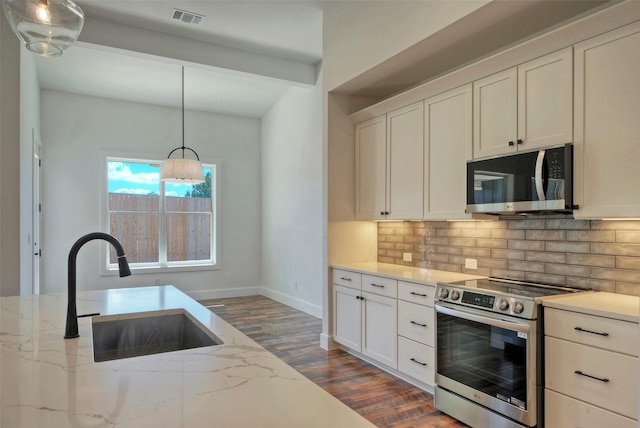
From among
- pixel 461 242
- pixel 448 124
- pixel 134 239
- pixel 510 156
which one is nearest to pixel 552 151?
pixel 510 156

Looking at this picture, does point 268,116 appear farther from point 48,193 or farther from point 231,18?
point 48,193

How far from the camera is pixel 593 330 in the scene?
204 cm

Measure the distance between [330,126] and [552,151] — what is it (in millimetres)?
2243

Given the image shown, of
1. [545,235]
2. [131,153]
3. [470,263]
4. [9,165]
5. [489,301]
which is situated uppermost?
[131,153]

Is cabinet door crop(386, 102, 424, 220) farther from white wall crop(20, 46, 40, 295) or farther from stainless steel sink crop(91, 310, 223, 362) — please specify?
white wall crop(20, 46, 40, 295)

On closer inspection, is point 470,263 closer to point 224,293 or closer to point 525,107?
point 525,107

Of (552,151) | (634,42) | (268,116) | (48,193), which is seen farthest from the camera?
(268,116)

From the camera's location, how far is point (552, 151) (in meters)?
2.42

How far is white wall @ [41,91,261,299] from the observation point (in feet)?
19.2

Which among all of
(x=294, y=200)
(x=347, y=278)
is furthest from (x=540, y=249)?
(x=294, y=200)

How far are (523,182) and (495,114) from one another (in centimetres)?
55

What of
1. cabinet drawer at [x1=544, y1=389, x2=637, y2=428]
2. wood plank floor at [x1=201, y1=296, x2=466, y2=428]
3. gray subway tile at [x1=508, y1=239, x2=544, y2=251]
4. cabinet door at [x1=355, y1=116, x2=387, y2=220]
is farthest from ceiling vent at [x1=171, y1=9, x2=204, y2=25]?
cabinet drawer at [x1=544, y1=389, x2=637, y2=428]

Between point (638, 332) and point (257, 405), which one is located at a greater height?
point (257, 405)

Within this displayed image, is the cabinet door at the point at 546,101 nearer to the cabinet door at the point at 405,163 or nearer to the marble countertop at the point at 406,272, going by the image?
the cabinet door at the point at 405,163
